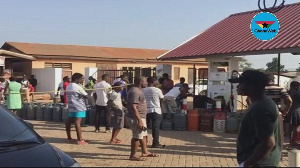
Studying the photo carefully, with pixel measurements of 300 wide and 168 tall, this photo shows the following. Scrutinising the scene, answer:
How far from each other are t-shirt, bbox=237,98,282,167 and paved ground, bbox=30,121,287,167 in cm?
382

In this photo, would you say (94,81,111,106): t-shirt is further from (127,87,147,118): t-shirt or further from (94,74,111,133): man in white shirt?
(127,87,147,118): t-shirt

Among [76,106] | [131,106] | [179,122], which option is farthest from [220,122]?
[131,106]

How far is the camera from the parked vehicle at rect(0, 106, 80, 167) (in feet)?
13.2

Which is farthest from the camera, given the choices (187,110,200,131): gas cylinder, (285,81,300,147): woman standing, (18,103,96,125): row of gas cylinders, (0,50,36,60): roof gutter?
(0,50,36,60): roof gutter

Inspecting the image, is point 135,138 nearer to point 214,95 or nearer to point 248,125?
point 248,125

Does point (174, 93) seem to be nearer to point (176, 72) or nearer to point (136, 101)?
point (136, 101)

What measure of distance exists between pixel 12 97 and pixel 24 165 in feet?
29.1

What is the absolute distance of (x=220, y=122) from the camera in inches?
457

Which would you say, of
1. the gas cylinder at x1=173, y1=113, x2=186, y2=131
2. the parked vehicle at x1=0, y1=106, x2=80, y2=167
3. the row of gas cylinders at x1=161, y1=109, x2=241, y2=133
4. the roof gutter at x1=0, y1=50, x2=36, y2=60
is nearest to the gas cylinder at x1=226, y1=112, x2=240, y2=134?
the row of gas cylinders at x1=161, y1=109, x2=241, y2=133

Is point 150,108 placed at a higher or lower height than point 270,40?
lower

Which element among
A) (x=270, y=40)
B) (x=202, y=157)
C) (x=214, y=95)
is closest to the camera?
(x=202, y=157)

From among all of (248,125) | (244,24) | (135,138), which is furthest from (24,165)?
(244,24)

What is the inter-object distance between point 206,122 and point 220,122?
437 mm

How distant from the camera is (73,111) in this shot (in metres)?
9.24
